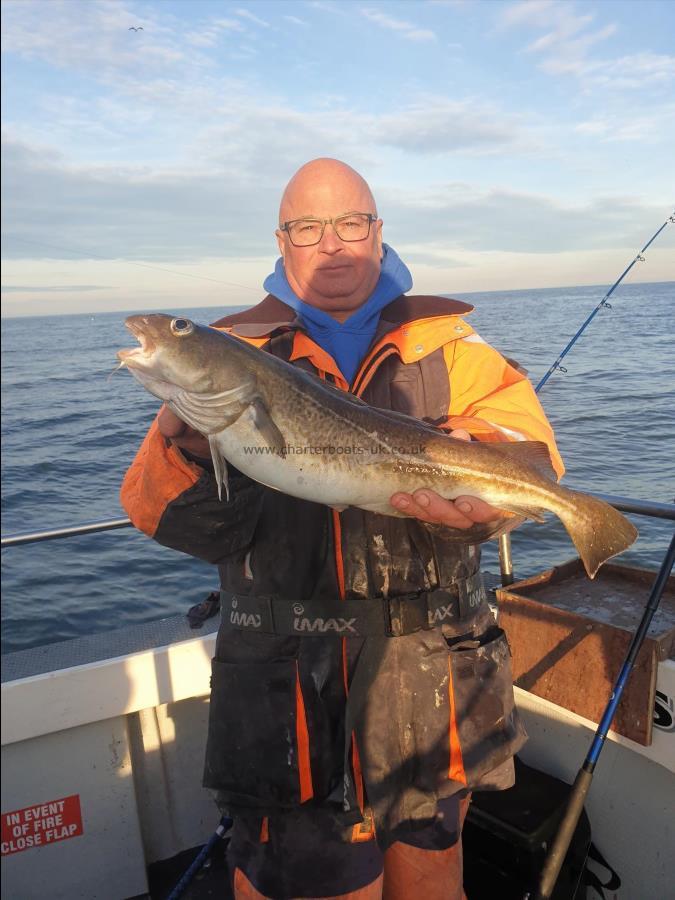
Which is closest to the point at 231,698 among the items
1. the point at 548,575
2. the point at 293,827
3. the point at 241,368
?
the point at 293,827

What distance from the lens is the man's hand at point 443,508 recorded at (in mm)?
2643

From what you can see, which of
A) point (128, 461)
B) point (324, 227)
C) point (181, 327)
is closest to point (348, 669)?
point (181, 327)

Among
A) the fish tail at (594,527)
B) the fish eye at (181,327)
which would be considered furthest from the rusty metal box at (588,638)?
the fish eye at (181,327)

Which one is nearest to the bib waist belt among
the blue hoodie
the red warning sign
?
the blue hoodie

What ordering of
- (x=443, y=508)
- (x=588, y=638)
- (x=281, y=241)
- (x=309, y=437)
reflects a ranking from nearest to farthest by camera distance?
(x=443, y=508) → (x=309, y=437) → (x=281, y=241) → (x=588, y=638)

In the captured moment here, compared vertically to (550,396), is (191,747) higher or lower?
lower

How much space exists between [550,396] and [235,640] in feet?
48.5

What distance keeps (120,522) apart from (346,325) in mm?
1991

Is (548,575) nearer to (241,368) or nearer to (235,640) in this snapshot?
(235,640)

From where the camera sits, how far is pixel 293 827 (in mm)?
2748

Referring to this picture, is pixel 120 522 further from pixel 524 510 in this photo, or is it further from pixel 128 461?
pixel 128 461

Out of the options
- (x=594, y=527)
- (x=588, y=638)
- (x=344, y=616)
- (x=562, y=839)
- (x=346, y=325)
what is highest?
(x=346, y=325)

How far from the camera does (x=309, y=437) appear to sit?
276cm

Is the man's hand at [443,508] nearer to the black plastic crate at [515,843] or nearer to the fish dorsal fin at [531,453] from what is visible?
the fish dorsal fin at [531,453]
